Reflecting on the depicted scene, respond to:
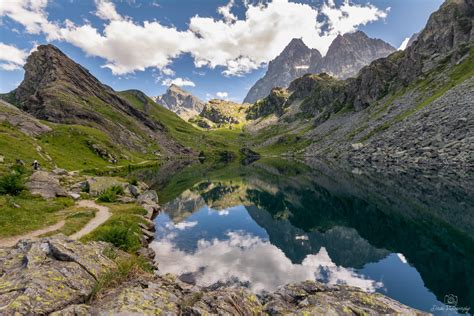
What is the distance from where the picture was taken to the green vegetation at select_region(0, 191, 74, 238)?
28.3m

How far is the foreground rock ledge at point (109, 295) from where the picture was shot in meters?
11.5

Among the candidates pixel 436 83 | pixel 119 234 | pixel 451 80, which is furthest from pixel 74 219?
pixel 436 83

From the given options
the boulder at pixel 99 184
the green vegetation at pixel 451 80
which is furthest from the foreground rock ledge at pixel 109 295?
the green vegetation at pixel 451 80

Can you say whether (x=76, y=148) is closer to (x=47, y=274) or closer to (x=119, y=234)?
(x=119, y=234)

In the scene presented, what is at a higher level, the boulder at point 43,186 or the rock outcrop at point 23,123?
the rock outcrop at point 23,123

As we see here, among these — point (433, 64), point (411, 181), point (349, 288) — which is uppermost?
point (433, 64)

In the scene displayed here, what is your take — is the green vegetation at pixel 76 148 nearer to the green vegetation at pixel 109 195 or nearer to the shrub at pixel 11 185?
the green vegetation at pixel 109 195

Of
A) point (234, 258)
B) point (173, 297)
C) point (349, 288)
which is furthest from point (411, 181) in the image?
point (173, 297)

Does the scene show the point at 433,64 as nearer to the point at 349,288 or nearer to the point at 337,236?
the point at 337,236

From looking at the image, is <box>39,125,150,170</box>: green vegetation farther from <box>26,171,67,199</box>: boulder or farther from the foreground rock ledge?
the foreground rock ledge

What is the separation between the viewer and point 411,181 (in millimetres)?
71750

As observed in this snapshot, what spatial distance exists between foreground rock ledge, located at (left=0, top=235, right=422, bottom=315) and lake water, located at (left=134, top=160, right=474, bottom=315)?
32.7 ft

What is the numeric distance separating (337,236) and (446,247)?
42.6ft

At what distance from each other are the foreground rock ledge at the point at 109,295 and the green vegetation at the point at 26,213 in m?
14.9
